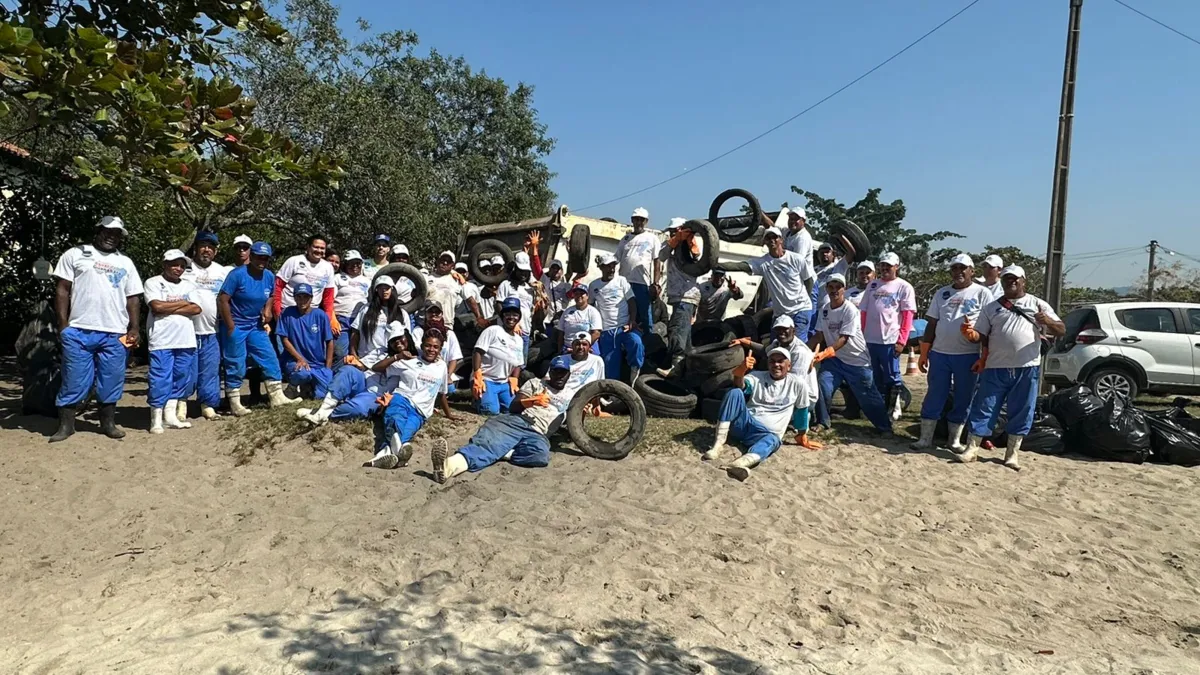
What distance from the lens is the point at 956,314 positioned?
7.50 m

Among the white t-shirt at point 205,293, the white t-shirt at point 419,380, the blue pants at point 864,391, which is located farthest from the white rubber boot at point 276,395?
the blue pants at point 864,391

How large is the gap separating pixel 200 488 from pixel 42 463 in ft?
4.94

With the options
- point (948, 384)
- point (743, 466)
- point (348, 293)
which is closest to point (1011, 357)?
point (948, 384)

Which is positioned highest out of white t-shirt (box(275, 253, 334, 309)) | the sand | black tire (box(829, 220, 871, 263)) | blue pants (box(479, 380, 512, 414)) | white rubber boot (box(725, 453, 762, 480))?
black tire (box(829, 220, 871, 263))

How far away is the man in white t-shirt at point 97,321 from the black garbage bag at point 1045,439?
870 cm

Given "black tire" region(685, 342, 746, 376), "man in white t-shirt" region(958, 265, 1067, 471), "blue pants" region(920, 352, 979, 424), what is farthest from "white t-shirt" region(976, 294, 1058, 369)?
"black tire" region(685, 342, 746, 376)

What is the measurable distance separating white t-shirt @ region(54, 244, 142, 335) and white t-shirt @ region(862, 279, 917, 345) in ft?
24.4

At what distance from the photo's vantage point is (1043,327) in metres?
7.16

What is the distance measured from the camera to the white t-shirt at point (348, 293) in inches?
339

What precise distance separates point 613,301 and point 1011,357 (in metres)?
4.23

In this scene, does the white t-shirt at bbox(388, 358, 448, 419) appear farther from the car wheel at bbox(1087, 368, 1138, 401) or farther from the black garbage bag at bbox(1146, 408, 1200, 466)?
the car wheel at bbox(1087, 368, 1138, 401)

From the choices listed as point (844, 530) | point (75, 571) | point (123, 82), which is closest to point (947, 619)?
point (844, 530)

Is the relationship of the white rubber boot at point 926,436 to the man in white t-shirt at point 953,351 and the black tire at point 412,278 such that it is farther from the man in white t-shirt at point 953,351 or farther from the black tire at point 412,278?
the black tire at point 412,278

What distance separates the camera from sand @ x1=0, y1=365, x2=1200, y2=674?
386cm
